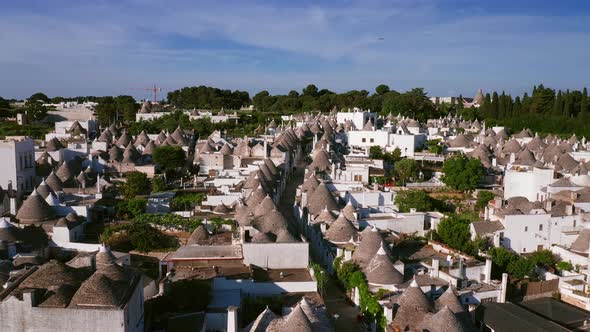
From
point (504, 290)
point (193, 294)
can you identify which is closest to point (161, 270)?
point (193, 294)

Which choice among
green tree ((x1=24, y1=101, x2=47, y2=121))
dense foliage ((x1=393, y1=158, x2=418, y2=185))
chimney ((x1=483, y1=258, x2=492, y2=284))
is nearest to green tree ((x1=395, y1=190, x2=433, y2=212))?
dense foliage ((x1=393, y1=158, x2=418, y2=185))

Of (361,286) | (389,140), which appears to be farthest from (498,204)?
(389,140)

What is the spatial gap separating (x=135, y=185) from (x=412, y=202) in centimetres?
1264

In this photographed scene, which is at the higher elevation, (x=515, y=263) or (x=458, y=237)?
(x=458, y=237)

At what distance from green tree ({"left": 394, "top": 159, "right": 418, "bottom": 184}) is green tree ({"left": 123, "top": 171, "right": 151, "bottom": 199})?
1363 centimetres

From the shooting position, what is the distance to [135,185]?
26312 millimetres

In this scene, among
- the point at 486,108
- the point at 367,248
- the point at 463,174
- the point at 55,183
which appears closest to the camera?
the point at 367,248

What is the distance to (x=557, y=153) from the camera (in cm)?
3619

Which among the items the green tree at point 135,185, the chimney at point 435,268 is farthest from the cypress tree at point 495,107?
the chimney at point 435,268

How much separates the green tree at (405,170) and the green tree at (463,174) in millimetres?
2016

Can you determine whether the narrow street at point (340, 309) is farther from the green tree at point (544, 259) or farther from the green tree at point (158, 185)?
the green tree at point (158, 185)

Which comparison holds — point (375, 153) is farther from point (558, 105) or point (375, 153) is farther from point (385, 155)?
point (558, 105)

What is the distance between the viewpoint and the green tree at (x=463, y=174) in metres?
29.4

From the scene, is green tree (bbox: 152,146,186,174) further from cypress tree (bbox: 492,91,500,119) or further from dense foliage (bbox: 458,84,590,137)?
cypress tree (bbox: 492,91,500,119)
